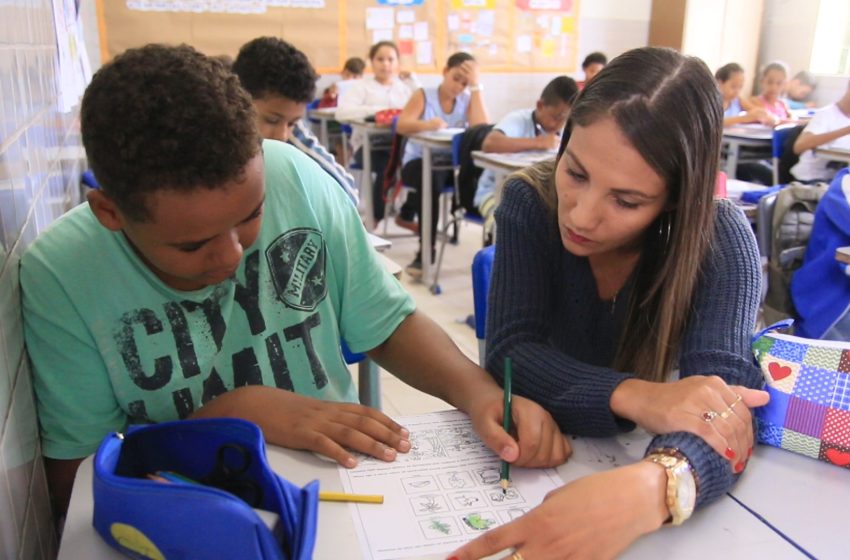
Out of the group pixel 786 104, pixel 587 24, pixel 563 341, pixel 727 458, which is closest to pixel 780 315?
pixel 563 341

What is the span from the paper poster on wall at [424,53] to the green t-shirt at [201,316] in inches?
230

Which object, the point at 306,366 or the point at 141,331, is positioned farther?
the point at 306,366

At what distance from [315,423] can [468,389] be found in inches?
8.6

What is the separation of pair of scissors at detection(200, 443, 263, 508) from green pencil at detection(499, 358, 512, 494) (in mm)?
284

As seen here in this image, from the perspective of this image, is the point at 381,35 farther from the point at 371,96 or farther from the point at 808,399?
the point at 808,399

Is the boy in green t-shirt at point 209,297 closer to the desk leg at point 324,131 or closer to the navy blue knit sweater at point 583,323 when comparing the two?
the navy blue knit sweater at point 583,323

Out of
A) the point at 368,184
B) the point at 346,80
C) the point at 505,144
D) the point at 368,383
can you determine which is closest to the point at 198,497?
the point at 368,383

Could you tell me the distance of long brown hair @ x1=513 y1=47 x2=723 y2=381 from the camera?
100 centimetres

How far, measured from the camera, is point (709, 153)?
1.04 metres

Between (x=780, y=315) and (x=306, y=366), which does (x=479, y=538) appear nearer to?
(x=306, y=366)

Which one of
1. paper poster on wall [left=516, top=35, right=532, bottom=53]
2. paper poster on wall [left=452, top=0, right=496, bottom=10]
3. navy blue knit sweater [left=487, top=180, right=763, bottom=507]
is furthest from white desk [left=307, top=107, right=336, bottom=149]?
navy blue knit sweater [left=487, top=180, right=763, bottom=507]

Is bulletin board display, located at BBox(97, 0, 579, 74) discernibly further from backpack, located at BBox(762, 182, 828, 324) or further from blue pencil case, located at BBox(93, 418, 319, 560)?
blue pencil case, located at BBox(93, 418, 319, 560)

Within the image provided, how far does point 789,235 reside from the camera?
2.21 meters

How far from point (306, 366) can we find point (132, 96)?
468 mm
